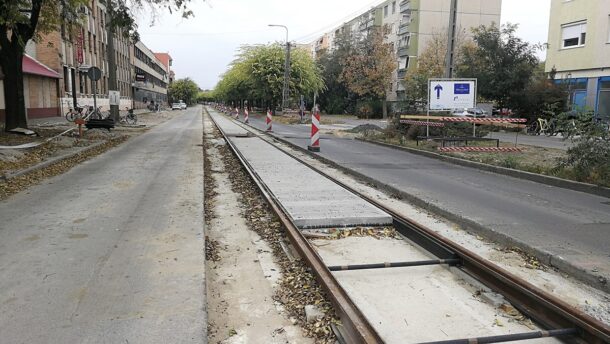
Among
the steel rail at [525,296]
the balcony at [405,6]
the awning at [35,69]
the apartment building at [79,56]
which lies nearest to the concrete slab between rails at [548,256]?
the steel rail at [525,296]

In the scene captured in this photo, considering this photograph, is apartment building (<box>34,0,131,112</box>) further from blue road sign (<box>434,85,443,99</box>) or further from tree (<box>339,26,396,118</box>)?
tree (<box>339,26,396,118</box>)

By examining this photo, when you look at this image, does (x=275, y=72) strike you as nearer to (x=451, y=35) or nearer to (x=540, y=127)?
(x=540, y=127)

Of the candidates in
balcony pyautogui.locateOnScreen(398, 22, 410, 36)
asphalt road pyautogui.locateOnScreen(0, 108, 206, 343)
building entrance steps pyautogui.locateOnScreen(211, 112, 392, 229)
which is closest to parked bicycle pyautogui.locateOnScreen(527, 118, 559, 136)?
building entrance steps pyautogui.locateOnScreen(211, 112, 392, 229)

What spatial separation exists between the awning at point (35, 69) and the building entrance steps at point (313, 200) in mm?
20654

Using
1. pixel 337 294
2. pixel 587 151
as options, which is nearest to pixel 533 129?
pixel 587 151

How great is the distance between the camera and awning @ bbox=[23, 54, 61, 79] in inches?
1074

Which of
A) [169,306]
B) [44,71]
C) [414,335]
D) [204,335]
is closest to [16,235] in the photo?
[169,306]

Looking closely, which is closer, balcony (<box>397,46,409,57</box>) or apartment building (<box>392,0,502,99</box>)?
apartment building (<box>392,0,502,99</box>)

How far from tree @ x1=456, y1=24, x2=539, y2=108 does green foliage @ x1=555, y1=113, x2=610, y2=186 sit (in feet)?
78.5

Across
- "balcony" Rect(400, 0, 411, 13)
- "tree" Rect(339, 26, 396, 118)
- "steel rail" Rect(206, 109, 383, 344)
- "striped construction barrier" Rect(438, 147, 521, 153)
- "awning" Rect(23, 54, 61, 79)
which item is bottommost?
"steel rail" Rect(206, 109, 383, 344)

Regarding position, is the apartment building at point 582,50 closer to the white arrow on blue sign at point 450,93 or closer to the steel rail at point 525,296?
the white arrow on blue sign at point 450,93

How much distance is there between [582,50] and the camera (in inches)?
1235

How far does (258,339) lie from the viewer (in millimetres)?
3590

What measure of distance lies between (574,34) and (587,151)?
25.7 metres
